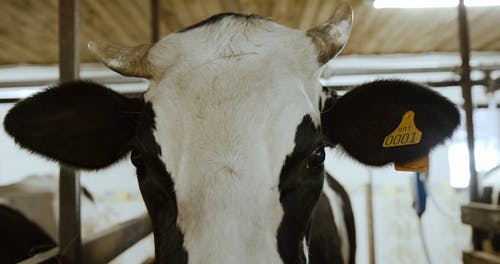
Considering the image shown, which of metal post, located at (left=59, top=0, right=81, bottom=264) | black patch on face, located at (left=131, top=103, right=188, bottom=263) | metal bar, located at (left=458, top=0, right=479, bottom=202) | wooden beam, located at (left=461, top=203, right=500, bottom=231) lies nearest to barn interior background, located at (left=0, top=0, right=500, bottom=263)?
metal bar, located at (left=458, top=0, right=479, bottom=202)

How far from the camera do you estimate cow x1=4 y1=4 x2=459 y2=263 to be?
0.89m

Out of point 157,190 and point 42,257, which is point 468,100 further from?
point 42,257

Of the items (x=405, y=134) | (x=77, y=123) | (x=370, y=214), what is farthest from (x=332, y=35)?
(x=370, y=214)

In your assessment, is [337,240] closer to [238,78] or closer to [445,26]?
[238,78]

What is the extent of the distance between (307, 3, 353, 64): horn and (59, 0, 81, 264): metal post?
83cm

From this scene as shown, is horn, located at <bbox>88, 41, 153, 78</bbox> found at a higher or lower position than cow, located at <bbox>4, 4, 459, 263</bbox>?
higher

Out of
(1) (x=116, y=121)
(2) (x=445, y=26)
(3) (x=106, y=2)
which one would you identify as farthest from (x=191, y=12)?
(1) (x=116, y=121)

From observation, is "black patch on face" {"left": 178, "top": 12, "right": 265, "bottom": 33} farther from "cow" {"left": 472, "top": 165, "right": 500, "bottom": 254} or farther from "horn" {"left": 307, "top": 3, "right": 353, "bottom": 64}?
"cow" {"left": 472, "top": 165, "right": 500, "bottom": 254}

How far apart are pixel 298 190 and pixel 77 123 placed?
84 centimetres

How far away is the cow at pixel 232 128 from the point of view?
0.89 meters

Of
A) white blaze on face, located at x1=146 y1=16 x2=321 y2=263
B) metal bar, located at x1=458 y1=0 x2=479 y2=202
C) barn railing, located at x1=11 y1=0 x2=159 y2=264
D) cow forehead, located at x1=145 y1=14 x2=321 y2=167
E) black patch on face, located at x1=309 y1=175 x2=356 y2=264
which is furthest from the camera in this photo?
metal bar, located at x1=458 y1=0 x2=479 y2=202

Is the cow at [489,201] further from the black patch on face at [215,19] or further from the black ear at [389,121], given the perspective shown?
the black patch on face at [215,19]

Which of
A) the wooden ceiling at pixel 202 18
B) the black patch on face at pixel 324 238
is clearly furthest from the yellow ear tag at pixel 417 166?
the wooden ceiling at pixel 202 18

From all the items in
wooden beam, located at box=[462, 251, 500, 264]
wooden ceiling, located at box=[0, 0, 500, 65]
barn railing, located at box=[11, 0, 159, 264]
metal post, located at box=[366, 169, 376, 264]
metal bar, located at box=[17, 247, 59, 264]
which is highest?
wooden ceiling, located at box=[0, 0, 500, 65]
